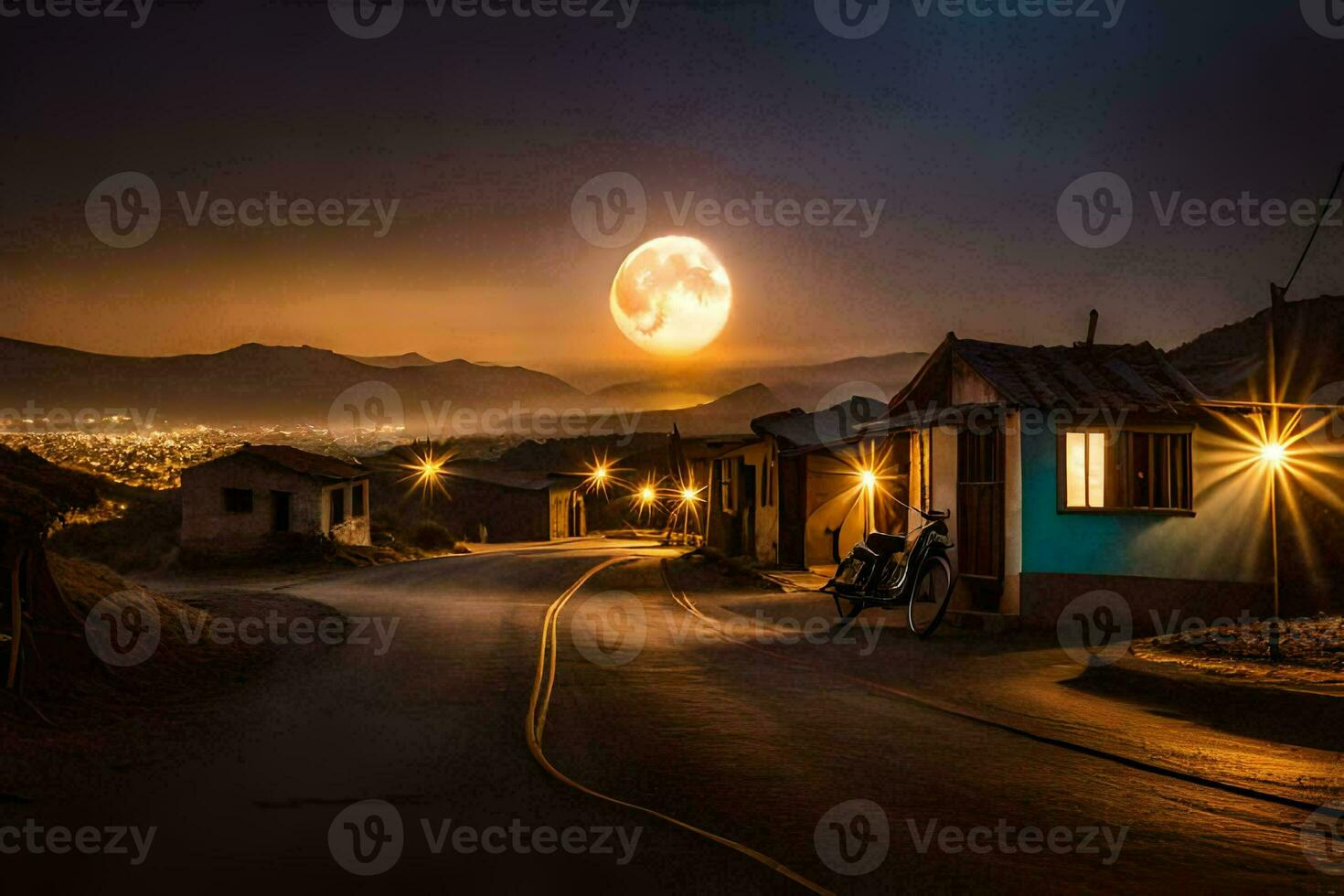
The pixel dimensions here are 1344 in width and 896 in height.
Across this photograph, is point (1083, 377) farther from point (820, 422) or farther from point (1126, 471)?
point (820, 422)

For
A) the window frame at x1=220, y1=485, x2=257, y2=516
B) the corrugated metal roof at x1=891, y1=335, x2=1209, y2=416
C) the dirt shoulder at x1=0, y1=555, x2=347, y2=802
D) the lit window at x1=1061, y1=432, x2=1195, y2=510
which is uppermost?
the corrugated metal roof at x1=891, y1=335, x2=1209, y2=416

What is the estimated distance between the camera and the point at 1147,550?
19.3m

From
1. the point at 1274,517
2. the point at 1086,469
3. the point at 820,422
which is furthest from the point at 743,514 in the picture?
the point at 1274,517

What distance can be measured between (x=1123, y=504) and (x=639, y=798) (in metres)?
14.4

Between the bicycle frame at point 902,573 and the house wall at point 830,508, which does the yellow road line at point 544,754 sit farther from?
the house wall at point 830,508

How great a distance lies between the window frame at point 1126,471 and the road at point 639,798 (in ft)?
22.6

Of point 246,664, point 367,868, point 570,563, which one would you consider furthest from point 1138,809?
point 570,563

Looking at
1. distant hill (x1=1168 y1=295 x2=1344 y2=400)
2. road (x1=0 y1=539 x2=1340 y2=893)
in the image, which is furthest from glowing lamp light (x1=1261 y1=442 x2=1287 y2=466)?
road (x1=0 y1=539 x2=1340 y2=893)

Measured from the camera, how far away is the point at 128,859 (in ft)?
20.9

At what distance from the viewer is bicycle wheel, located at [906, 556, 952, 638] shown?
61.3 ft

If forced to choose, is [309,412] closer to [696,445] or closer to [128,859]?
[696,445]

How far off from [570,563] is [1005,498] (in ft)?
74.8

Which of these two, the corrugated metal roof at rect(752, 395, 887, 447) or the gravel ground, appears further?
the corrugated metal roof at rect(752, 395, 887, 447)

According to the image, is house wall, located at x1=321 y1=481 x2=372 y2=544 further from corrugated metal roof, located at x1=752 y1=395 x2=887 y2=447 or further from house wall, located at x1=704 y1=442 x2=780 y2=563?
corrugated metal roof, located at x1=752 y1=395 x2=887 y2=447
